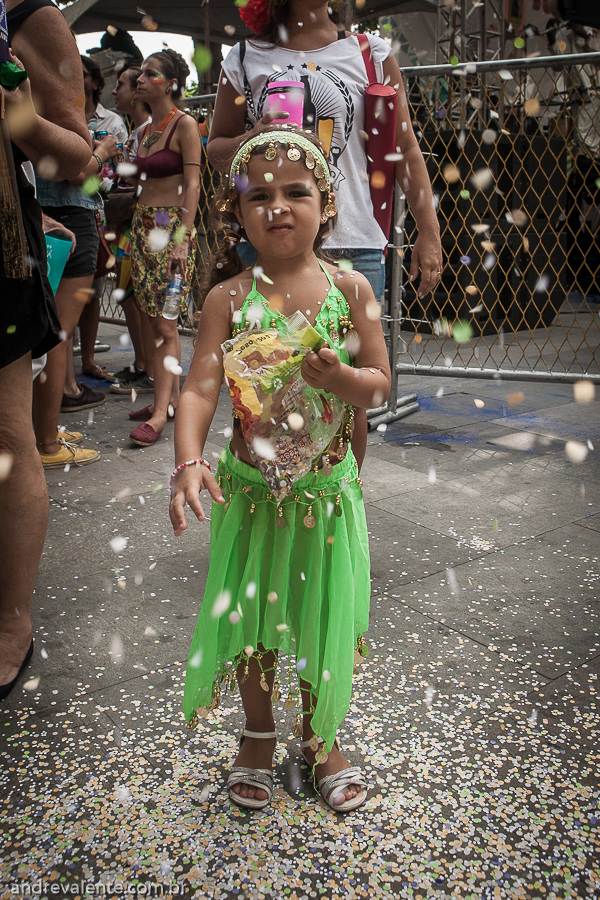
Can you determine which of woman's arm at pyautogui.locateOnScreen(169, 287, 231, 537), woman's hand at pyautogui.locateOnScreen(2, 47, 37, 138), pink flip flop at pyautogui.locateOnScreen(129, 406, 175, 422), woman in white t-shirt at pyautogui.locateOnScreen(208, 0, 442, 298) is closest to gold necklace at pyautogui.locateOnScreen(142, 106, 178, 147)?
pink flip flop at pyautogui.locateOnScreen(129, 406, 175, 422)

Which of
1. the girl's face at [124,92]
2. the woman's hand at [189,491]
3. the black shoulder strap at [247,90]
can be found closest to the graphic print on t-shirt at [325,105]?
the black shoulder strap at [247,90]

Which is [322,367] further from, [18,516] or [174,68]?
[174,68]

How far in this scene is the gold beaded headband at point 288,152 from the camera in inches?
56.7

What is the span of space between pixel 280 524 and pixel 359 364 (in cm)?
36

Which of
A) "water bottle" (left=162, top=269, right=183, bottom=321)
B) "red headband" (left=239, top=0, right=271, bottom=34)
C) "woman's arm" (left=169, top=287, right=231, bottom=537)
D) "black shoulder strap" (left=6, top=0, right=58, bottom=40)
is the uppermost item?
"red headband" (left=239, top=0, right=271, bottom=34)

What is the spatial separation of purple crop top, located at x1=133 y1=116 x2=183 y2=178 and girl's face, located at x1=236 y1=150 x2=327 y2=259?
2710 mm

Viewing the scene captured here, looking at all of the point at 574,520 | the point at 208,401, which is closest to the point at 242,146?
the point at 208,401

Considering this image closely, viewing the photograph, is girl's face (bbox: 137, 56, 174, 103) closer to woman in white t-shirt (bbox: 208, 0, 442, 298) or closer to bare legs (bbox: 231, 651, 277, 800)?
woman in white t-shirt (bbox: 208, 0, 442, 298)

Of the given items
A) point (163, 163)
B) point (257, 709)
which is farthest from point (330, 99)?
point (163, 163)

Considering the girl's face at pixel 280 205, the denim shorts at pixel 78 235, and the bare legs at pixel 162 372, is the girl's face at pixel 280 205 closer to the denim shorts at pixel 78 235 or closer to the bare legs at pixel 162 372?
the denim shorts at pixel 78 235

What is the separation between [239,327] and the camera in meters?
1.50

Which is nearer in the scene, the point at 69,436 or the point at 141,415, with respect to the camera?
the point at 69,436

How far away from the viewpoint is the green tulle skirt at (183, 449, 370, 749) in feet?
4.91

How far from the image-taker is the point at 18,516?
1891 millimetres
